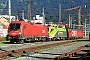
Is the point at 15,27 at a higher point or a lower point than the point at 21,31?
higher

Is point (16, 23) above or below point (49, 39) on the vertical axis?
above

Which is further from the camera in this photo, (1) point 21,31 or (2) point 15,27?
(2) point 15,27

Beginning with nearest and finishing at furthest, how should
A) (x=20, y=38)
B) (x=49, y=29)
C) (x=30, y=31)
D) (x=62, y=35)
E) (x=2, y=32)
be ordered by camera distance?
(x=20, y=38) → (x=30, y=31) → (x=49, y=29) → (x=62, y=35) → (x=2, y=32)

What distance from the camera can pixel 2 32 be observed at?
2218 inches

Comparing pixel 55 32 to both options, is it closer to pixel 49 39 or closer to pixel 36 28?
pixel 49 39

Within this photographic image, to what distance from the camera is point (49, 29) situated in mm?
43562

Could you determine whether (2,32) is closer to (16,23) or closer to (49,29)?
(49,29)

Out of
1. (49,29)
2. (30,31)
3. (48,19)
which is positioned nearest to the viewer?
Answer: (30,31)

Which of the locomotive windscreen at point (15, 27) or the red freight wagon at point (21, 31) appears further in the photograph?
the locomotive windscreen at point (15, 27)

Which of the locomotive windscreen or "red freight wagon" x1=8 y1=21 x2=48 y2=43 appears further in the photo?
the locomotive windscreen

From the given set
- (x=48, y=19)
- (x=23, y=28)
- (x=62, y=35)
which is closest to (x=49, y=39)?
(x=62, y=35)

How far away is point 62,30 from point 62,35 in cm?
100

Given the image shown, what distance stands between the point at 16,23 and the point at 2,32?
25658 millimetres

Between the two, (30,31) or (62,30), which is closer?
(30,31)
